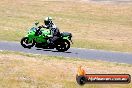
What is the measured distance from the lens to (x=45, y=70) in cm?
2111

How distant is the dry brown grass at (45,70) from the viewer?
724 inches

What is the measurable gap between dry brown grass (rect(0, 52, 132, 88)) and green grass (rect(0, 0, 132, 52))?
900cm

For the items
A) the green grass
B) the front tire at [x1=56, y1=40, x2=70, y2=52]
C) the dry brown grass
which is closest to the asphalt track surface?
the front tire at [x1=56, y1=40, x2=70, y2=52]

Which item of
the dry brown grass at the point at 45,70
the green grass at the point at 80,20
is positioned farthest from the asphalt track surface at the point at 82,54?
the green grass at the point at 80,20

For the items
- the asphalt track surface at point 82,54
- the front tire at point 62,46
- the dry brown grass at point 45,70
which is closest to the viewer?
the dry brown grass at point 45,70

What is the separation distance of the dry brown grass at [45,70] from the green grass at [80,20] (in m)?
9.00

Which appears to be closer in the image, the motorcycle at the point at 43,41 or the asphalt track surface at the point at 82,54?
→ the asphalt track surface at the point at 82,54

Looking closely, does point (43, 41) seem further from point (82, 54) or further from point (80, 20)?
point (80, 20)

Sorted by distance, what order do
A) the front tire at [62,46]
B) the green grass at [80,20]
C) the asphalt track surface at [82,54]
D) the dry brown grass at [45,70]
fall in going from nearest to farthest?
1. the dry brown grass at [45,70]
2. the asphalt track surface at [82,54]
3. the front tire at [62,46]
4. the green grass at [80,20]

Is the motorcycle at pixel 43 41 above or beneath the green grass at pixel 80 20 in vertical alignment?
above

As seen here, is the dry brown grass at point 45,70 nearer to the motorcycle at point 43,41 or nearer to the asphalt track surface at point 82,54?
the asphalt track surface at point 82,54

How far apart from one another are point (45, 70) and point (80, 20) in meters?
30.4

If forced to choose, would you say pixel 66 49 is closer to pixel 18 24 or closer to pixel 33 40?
pixel 33 40

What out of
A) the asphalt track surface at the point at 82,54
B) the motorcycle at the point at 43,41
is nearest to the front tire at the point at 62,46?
the motorcycle at the point at 43,41
